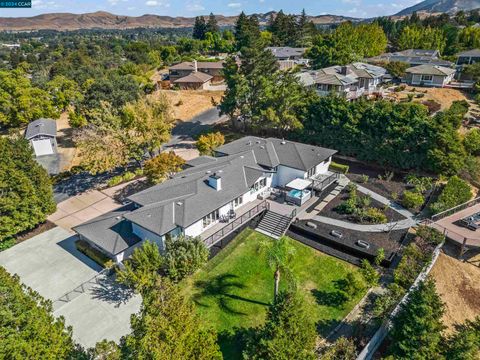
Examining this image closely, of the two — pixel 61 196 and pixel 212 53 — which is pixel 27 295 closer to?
pixel 61 196

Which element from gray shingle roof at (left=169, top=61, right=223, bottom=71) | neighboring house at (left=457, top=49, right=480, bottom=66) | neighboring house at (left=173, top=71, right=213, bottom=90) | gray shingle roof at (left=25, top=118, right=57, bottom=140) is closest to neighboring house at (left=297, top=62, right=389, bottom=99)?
neighboring house at (left=173, top=71, right=213, bottom=90)

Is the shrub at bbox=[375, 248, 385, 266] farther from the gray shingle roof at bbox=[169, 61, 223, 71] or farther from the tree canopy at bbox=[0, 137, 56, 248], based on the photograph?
the gray shingle roof at bbox=[169, 61, 223, 71]

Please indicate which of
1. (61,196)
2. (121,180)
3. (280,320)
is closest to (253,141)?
(121,180)

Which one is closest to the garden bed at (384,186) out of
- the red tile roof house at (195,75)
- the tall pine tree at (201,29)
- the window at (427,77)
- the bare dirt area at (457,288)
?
the bare dirt area at (457,288)

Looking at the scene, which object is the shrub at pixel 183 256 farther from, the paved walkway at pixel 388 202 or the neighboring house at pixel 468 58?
the neighboring house at pixel 468 58

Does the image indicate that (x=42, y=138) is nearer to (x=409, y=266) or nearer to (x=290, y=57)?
(x=409, y=266)

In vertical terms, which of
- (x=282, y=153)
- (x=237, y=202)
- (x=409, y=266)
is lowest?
(x=409, y=266)

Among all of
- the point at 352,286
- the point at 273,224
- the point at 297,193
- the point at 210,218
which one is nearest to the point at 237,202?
the point at 210,218
